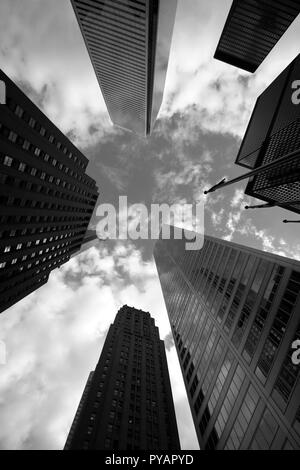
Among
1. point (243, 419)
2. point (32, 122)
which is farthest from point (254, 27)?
point (243, 419)

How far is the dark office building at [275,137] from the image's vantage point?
7912 centimetres

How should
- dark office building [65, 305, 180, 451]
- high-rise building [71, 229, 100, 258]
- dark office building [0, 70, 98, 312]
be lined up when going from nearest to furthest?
dark office building [0, 70, 98, 312] < dark office building [65, 305, 180, 451] < high-rise building [71, 229, 100, 258]

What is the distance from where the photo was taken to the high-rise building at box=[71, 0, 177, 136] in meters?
95.9

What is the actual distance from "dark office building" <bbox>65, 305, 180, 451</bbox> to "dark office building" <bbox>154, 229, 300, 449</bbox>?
1554cm

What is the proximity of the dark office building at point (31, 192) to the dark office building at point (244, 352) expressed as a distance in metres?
39.8

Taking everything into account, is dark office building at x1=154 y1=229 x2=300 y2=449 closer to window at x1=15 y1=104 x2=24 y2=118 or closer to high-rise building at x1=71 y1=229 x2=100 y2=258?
window at x1=15 y1=104 x2=24 y2=118

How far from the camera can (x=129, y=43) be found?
111 m

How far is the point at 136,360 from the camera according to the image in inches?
3664

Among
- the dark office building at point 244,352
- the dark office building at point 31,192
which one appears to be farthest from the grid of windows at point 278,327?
the dark office building at point 31,192

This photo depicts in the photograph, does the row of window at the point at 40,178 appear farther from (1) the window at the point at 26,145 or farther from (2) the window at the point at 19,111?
(2) the window at the point at 19,111

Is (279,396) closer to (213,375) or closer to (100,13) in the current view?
(213,375)

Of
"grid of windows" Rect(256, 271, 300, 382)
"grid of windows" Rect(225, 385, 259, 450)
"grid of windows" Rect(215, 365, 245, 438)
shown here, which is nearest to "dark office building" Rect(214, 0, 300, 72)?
"grid of windows" Rect(256, 271, 300, 382)

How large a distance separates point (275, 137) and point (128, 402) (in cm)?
8953
